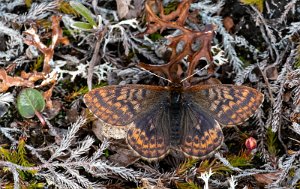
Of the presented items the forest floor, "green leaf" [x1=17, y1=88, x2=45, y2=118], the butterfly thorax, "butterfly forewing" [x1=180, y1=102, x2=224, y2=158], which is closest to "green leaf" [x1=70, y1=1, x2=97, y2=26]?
the forest floor

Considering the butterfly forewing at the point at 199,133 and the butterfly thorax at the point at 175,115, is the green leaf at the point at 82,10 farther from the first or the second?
the butterfly forewing at the point at 199,133

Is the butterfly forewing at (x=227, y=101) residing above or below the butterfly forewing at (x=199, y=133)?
above

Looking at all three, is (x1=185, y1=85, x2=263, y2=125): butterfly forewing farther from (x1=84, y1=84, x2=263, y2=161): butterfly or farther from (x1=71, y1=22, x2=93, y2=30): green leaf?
(x1=71, y1=22, x2=93, y2=30): green leaf

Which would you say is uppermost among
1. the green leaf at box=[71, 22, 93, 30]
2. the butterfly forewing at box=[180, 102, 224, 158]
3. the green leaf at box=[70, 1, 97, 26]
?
the green leaf at box=[70, 1, 97, 26]

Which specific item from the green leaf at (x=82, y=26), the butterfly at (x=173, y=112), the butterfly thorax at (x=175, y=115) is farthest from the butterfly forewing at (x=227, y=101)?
the green leaf at (x=82, y=26)

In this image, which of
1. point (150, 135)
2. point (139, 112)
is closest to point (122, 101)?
point (139, 112)

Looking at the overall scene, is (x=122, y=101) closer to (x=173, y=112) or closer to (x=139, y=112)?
(x=139, y=112)

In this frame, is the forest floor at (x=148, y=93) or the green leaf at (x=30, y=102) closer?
the forest floor at (x=148, y=93)
